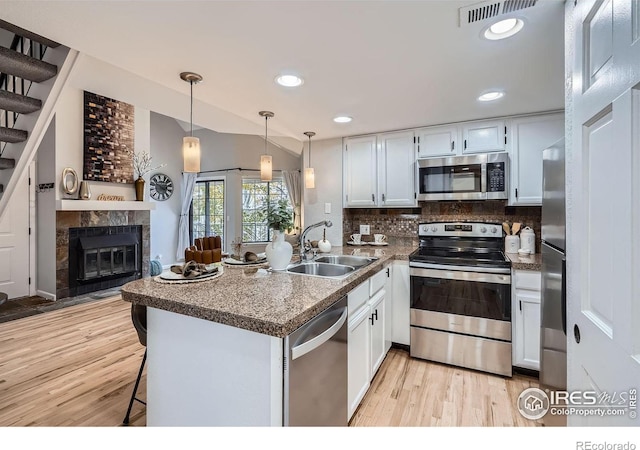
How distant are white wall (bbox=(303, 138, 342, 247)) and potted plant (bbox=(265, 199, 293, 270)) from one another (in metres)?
1.66

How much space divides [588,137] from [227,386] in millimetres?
1582

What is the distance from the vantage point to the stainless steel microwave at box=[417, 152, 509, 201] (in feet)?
8.86

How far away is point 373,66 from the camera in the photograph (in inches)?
71.4

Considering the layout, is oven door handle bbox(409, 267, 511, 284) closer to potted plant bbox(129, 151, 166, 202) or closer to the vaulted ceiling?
the vaulted ceiling

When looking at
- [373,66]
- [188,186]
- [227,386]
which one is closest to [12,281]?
[188,186]

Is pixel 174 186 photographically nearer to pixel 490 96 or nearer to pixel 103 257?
pixel 103 257

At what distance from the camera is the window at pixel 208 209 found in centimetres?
658

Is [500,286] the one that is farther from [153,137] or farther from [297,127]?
[153,137]

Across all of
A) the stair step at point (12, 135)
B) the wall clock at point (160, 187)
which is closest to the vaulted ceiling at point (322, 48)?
the stair step at point (12, 135)

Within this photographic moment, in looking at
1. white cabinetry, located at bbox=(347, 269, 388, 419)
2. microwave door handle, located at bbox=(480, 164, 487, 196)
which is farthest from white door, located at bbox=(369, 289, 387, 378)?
microwave door handle, located at bbox=(480, 164, 487, 196)

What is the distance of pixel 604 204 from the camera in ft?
2.75

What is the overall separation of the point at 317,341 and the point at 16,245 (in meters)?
4.98

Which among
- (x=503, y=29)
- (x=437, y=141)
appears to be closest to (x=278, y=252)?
(x=503, y=29)

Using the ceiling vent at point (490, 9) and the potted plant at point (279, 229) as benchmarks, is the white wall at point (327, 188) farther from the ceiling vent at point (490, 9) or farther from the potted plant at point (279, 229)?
the ceiling vent at point (490, 9)
